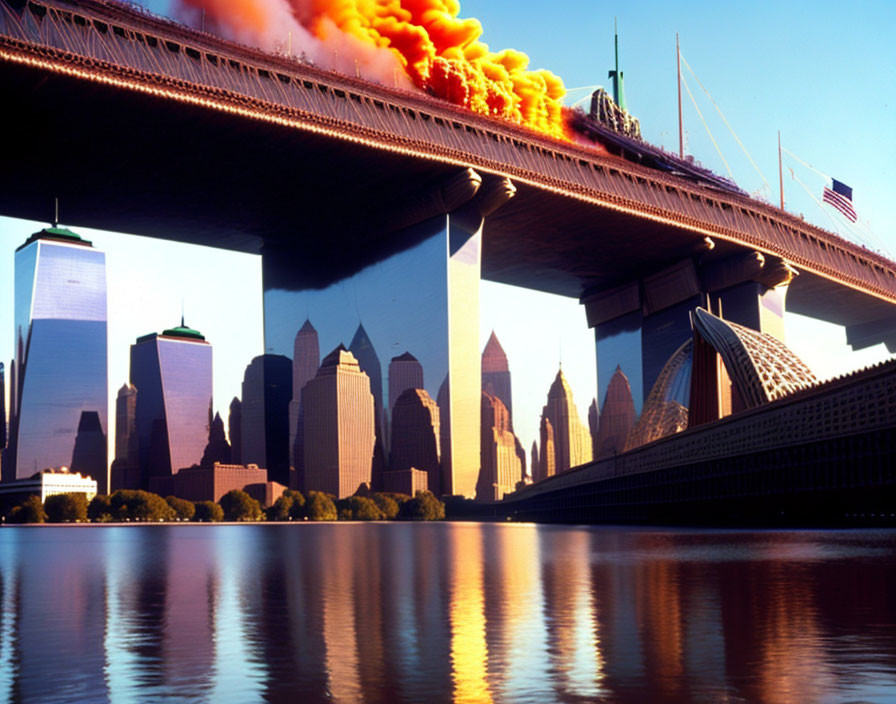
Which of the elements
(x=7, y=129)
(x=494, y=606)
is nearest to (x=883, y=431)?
(x=494, y=606)

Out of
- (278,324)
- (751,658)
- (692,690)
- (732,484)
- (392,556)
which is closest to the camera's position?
(692,690)

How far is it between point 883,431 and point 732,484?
63.6ft

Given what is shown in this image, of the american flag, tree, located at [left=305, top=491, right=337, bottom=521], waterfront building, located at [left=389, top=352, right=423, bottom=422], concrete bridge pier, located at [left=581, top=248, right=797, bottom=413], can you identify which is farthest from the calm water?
concrete bridge pier, located at [left=581, top=248, right=797, bottom=413]

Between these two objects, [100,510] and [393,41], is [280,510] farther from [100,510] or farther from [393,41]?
[393,41]

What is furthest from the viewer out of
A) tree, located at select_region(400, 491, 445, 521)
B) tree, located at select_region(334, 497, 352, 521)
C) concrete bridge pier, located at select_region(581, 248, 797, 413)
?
concrete bridge pier, located at select_region(581, 248, 797, 413)

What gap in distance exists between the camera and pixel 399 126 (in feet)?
419

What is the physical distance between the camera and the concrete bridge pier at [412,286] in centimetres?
14175

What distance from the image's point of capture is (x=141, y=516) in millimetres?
167375

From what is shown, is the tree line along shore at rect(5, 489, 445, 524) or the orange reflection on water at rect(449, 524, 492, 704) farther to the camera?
the tree line along shore at rect(5, 489, 445, 524)

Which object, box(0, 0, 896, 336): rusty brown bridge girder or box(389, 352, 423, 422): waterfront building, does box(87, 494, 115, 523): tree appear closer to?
box(0, 0, 896, 336): rusty brown bridge girder

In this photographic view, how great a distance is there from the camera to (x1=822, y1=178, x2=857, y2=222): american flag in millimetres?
131250

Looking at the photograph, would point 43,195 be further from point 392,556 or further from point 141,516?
point 392,556

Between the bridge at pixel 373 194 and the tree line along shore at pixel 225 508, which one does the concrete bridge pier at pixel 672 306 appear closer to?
the bridge at pixel 373 194

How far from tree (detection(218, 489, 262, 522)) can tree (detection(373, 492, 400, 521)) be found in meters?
18.2
